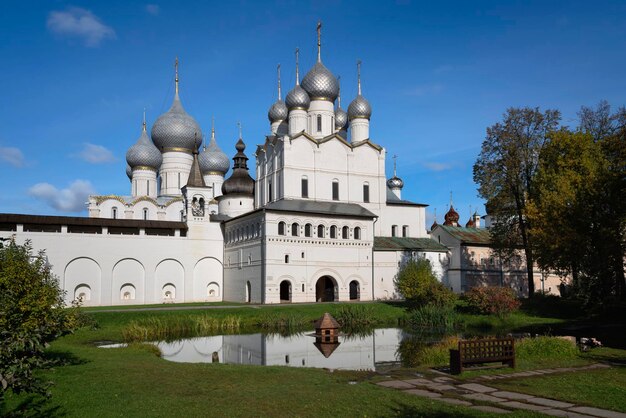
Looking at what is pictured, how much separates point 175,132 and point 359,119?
18302mm

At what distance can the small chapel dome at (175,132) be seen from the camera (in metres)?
54.3

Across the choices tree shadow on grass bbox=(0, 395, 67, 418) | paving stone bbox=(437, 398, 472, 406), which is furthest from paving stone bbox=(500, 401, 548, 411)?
tree shadow on grass bbox=(0, 395, 67, 418)

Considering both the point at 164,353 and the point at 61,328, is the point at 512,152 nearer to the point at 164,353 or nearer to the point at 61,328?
the point at 164,353

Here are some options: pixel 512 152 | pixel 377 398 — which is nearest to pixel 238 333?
pixel 377 398

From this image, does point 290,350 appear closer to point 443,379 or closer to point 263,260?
point 443,379

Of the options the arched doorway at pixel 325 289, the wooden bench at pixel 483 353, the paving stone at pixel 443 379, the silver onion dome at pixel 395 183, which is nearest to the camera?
the paving stone at pixel 443 379

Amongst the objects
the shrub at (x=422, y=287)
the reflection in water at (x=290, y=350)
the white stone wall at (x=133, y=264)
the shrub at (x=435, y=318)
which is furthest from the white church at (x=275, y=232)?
the reflection in water at (x=290, y=350)

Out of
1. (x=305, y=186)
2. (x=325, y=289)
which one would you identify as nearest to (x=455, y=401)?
(x=325, y=289)

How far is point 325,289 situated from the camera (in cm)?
4147

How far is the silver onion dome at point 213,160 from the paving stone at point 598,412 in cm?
4971

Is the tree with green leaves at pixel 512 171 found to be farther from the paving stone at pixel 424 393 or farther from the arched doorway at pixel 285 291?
the paving stone at pixel 424 393

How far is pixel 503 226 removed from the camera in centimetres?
3522

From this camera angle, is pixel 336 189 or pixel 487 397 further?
pixel 336 189

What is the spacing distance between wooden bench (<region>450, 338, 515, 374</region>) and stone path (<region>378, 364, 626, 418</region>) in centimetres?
67
